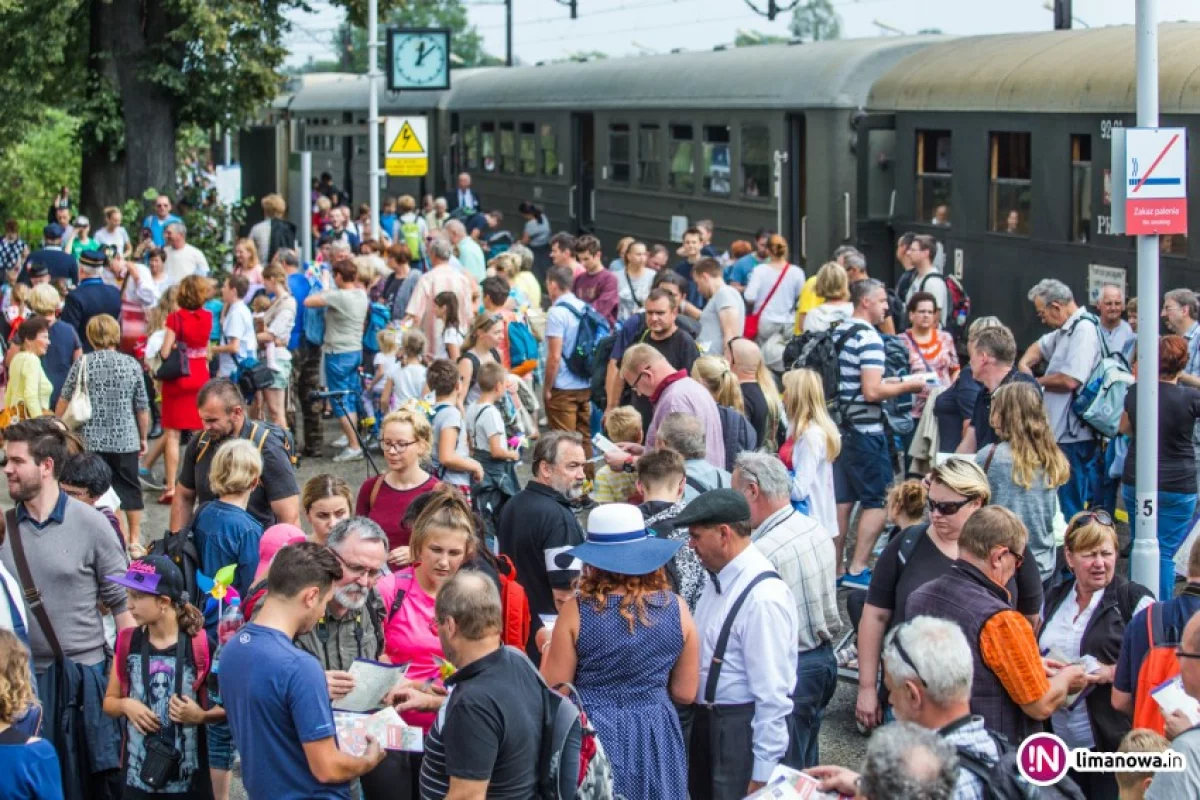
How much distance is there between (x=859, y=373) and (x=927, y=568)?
399cm

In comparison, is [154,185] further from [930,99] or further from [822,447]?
[822,447]

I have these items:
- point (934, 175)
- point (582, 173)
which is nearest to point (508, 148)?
point (582, 173)

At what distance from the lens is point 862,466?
33.4 ft

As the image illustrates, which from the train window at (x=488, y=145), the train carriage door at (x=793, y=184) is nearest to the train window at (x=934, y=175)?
the train carriage door at (x=793, y=184)

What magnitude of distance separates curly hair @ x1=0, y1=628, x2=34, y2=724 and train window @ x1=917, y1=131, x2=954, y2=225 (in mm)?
13160

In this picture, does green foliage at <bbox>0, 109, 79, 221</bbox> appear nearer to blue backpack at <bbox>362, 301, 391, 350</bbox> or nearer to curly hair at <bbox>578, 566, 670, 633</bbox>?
blue backpack at <bbox>362, 301, 391, 350</bbox>

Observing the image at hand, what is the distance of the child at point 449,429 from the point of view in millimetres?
9102

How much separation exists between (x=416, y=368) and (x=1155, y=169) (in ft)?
18.8

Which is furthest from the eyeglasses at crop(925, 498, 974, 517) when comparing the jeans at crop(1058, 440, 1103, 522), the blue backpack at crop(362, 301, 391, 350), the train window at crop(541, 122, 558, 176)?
the train window at crop(541, 122, 558, 176)

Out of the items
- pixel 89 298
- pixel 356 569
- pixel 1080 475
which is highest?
pixel 89 298

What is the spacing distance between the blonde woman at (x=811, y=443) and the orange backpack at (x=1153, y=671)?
3.34 m

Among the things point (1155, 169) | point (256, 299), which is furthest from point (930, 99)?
point (1155, 169)

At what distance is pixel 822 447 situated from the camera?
29.4 ft

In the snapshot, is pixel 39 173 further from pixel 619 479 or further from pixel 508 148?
pixel 619 479
